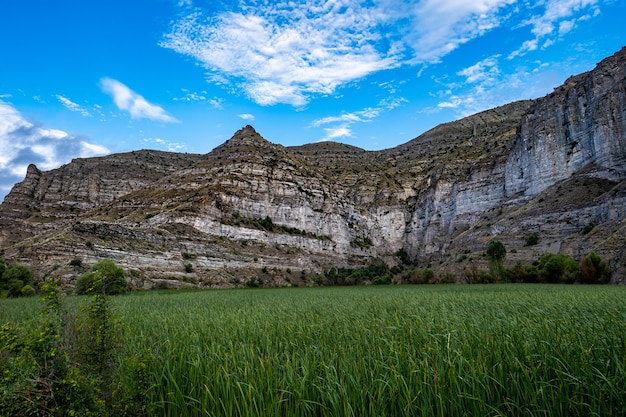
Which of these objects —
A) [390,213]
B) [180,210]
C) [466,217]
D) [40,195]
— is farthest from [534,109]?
[40,195]

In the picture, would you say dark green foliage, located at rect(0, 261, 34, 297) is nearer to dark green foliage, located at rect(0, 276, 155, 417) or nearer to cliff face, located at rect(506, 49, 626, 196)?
dark green foliage, located at rect(0, 276, 155, 417)

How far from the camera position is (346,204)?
4333 inches

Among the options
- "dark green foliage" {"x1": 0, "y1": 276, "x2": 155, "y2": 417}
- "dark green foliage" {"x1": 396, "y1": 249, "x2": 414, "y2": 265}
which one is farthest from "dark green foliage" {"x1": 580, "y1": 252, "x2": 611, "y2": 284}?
"dark green foliage" {"x1": 396, "y1": 249, "x2": 414, "y2": 265}

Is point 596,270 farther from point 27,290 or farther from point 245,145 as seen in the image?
point 245,145

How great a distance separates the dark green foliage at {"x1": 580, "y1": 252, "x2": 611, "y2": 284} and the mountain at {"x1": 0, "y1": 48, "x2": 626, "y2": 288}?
0.99 meters

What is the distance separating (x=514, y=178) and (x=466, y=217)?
15751mm

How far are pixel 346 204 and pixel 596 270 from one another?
75866 millimetres

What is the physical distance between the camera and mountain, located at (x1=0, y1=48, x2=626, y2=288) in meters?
55.0

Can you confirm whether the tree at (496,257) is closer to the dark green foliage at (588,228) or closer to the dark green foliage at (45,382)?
the dark green foliage at (588,228)

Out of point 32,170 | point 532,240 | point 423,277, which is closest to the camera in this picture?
point 532,240

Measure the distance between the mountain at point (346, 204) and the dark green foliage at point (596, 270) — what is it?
99 cm

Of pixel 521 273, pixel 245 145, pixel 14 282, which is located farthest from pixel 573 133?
pixel 14 282

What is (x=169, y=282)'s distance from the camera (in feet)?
167

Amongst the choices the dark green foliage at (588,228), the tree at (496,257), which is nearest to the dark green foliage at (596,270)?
the tree at (496,257)
